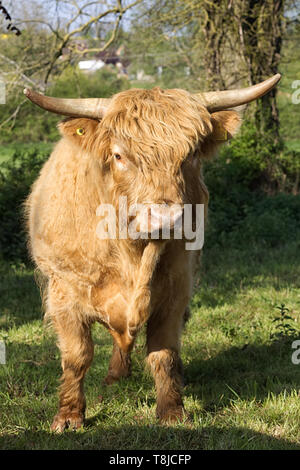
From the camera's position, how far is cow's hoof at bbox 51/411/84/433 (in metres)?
3.27

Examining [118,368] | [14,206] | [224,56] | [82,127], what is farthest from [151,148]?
[224,56]

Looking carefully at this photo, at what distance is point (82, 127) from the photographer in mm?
2971

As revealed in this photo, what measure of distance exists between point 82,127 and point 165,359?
4.69ft

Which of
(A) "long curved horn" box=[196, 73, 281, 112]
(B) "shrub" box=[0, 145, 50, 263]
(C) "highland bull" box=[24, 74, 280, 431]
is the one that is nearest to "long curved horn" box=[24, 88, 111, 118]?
(C) "highland bull" box=[24, 74, 280, 431]

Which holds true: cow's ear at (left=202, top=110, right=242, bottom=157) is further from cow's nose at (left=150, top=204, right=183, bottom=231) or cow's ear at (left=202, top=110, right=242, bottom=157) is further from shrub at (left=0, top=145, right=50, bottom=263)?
shrub at (left=0, top=145, right=50, bottom=263)

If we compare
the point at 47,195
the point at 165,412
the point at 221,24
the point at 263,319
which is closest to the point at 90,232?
the point at 47,195

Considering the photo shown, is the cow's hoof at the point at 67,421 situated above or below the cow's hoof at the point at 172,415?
below

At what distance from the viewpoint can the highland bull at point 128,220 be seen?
270 centimetres

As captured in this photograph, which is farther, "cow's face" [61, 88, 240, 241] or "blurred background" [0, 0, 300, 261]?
"blurred background" [0, 0, 300, 261]

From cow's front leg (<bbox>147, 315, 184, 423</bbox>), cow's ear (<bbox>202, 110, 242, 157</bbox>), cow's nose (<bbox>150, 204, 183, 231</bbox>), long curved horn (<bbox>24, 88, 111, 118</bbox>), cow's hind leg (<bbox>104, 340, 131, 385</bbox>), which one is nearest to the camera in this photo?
cow's nose (<bbox>150, 204, 183, 231</bbox>)

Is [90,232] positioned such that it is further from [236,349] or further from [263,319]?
[263,319]

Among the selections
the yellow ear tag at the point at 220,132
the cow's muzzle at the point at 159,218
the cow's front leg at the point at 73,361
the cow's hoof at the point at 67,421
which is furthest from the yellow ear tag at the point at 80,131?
the cow's hoof at the point at 67,421

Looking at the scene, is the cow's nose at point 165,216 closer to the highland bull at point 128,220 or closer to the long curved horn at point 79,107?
the highland bull at point 128,220

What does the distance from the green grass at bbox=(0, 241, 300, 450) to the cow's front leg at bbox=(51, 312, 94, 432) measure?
13 cm
